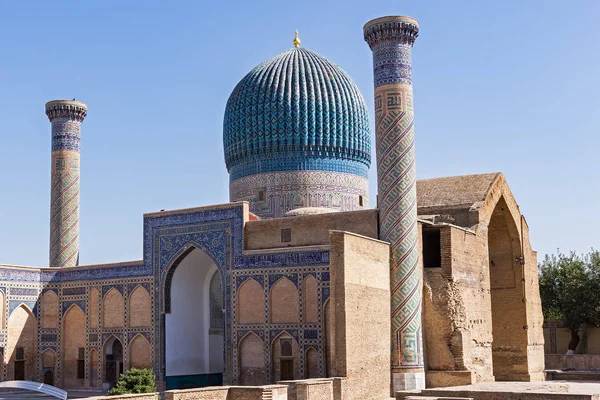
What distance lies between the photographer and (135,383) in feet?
49.6

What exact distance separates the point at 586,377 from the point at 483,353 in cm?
533

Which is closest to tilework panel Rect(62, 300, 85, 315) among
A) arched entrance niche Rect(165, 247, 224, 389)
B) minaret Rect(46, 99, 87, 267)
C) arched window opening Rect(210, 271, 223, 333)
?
minaret Rect(46, 99, 87, 267)

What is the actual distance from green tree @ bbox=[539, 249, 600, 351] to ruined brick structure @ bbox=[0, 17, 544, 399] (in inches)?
203

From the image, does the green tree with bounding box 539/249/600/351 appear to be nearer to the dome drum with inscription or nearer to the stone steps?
the dome drum with inscription

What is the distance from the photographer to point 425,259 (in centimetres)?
1678

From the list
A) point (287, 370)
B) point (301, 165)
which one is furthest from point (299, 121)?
point (287, 370)

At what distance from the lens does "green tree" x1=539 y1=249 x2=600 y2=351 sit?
24172mm

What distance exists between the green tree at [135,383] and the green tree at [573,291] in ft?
45.4

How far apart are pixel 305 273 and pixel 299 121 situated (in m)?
5.10

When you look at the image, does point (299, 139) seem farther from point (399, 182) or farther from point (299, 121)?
point (399, 182)

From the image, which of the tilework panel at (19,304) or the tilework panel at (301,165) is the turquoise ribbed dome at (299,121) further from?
the tilework panel at (19,304)

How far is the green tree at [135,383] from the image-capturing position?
14.7 meters

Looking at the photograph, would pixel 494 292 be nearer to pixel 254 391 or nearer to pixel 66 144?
pixel 254 391

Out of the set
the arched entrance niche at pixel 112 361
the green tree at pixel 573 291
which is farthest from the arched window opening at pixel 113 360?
the green tree at pixel 573 291
